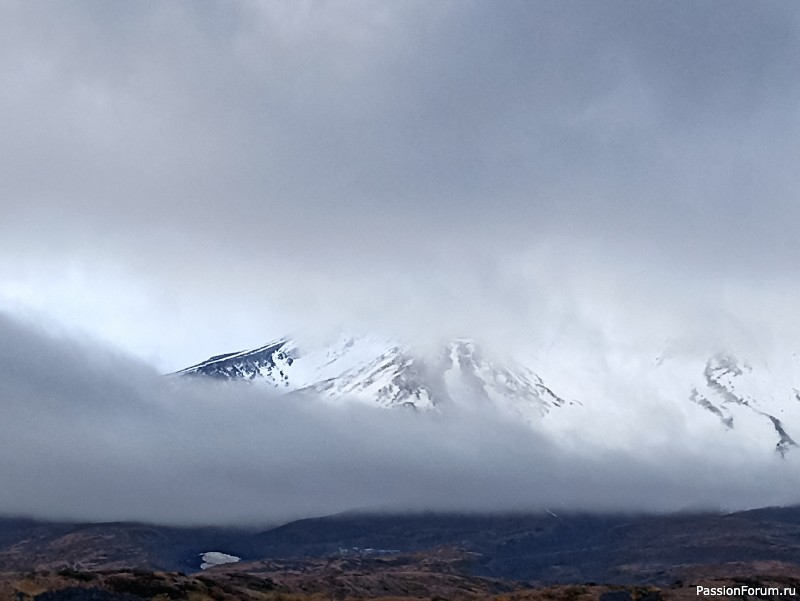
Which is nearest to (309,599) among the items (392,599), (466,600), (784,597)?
(392,599)

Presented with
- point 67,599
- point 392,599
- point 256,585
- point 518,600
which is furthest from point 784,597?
point 67,599

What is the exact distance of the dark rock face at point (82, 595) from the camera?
101688 mm

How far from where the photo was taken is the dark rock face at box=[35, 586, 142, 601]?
10169 cm

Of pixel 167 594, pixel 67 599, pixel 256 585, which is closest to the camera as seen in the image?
pixel 67 599

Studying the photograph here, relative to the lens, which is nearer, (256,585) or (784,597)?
(784,597)

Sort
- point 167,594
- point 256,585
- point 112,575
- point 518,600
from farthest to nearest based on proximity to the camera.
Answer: point 256,585 < point 518,600 < point 112,575 < point 167,594

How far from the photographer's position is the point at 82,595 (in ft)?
339

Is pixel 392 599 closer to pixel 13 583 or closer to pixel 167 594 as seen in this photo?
pixel 167 594

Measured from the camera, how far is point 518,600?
127938mm

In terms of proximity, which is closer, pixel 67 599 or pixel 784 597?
pixel 67 599

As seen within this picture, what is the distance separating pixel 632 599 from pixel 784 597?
85.4 ft

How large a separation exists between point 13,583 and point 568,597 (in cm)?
6805

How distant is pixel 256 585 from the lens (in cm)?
16525

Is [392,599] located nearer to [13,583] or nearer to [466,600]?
[466,600]
